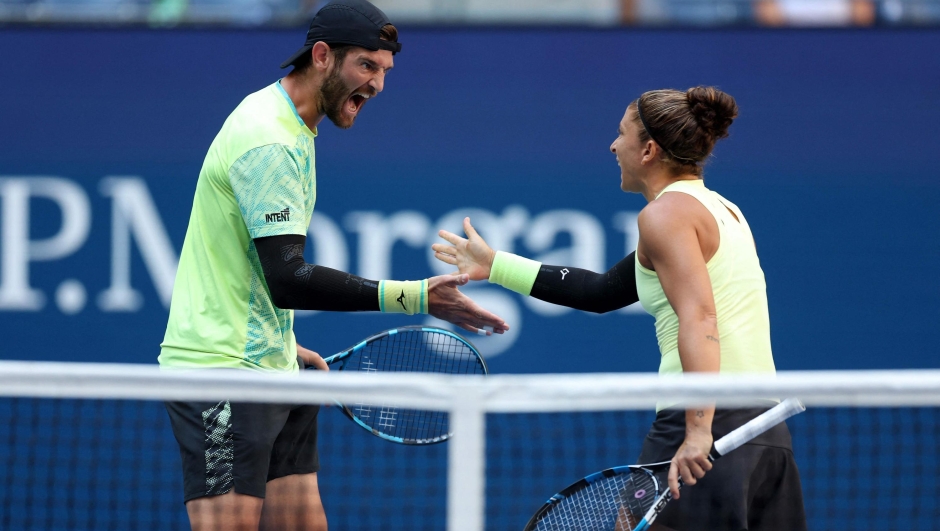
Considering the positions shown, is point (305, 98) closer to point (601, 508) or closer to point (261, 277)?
point (261, 277)

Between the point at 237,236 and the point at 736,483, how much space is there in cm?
131

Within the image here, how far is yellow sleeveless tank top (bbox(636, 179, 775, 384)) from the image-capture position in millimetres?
2557

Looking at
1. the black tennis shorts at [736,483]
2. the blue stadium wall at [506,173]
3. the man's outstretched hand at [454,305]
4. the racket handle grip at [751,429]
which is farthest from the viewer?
the blue stadium wall at [506,173]

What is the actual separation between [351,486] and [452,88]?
180cm

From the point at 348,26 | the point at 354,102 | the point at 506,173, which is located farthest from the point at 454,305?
the point at 506,173

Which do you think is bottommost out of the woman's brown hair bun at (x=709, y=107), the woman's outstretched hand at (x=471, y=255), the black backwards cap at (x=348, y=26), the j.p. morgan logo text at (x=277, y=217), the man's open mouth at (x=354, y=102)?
the woman's outstretched hand at (x=471, y=255)

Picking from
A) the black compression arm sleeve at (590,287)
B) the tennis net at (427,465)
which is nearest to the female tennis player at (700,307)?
the black compression arm sleeve at (590,287)

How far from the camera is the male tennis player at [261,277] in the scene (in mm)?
2658

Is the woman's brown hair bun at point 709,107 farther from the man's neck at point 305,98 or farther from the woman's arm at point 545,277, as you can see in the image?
the man's neck at point 305,98

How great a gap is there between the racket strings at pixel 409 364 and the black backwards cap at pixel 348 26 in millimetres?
Answer: 823

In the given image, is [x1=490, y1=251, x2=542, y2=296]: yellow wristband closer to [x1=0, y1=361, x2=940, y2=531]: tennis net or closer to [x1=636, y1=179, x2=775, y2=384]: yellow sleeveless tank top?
[x1=636, y1=179, x2=775, y2=384]: yellow sleeveless tank top

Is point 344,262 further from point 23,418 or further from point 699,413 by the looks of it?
point 699,413

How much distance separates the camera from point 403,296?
2.74m

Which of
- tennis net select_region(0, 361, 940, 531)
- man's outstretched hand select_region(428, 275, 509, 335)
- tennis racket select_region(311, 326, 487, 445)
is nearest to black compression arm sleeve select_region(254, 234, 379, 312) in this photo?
man's outstretched hand select_region(428, 275, 509, 335)
